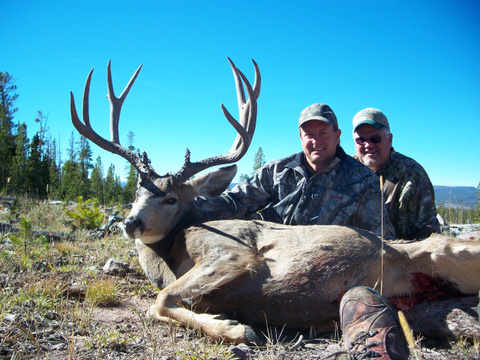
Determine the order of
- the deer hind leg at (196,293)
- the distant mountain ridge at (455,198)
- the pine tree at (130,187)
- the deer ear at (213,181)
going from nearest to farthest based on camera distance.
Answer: the deer hind leg at (196,293) < the deer ear at (213,181) < the distant mountain ridge at (455,198) < the pine tree at (130,187)

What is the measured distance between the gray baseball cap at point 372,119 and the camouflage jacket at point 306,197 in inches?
33.3

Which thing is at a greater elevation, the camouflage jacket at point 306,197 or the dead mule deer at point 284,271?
the camouflage jacket at point 306,197

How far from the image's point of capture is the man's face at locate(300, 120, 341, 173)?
16.6ft

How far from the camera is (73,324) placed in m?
2.98

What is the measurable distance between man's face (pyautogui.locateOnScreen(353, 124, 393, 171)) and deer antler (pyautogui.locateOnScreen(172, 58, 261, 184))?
6.27ft

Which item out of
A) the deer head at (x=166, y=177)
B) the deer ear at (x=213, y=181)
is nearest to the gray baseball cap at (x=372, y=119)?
the deer head at (x=166, y=177)

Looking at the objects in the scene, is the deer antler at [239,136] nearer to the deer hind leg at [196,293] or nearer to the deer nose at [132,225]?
the deer nose at [132,225]

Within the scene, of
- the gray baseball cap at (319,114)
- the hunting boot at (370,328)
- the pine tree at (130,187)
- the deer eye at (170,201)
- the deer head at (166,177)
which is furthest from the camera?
the pine tree at (130,187)

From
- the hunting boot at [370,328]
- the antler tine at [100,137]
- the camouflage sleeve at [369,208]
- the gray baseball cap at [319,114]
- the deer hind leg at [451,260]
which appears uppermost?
the gray baseball cap at [319,114]

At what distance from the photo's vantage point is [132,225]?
3.91 m

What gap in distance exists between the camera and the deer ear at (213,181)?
4.77 meters

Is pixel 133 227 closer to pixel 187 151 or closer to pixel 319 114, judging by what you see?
pixel 187 151

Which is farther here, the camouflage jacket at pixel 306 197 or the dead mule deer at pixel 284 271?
the camouflage jacket at pixel 306 197

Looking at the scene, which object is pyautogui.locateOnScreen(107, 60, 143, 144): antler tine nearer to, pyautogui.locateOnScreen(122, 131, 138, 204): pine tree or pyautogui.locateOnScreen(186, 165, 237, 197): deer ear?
pyautogui.locateOnScreen(186, 165, 237, 197): deer ear
